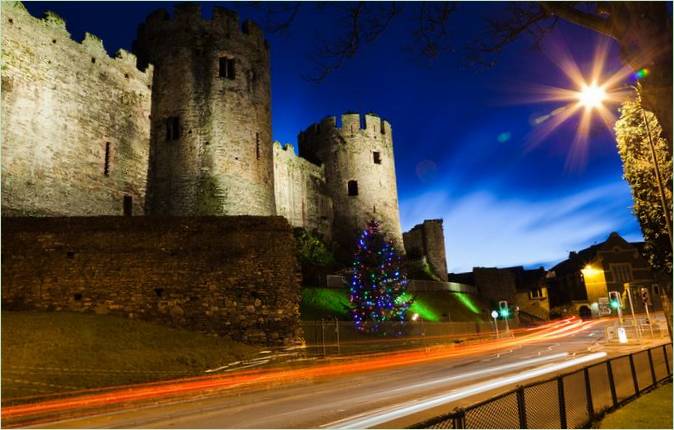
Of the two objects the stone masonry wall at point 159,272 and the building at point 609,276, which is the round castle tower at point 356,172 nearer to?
the building at point 609,276

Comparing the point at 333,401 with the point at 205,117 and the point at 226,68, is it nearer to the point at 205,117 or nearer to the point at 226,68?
the point at 205,117

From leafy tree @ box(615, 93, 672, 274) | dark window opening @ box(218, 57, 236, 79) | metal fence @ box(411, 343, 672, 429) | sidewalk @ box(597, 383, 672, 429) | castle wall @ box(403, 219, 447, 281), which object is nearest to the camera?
metal fence @ box(411, 343, 672, 429)

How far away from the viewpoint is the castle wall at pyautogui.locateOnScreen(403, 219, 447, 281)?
48.5m

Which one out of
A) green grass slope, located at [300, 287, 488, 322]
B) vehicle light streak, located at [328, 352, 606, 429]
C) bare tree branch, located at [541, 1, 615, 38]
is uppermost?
bare tree branch, located at [541, 1, 615, 38]

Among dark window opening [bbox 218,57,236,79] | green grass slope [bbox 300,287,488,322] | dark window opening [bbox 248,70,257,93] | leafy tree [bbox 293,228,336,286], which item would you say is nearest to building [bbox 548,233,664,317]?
green grass slope [bbox 300,287,488,322]

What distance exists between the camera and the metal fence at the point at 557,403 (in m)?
4.77

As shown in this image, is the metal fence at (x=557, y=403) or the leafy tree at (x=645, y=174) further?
the leafy tree at (x=645, y=174)

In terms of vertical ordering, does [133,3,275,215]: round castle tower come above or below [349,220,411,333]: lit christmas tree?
above

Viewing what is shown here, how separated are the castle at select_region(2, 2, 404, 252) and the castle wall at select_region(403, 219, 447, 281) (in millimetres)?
23098

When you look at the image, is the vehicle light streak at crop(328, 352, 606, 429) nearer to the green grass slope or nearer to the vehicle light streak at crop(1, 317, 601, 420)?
the vehicle light streak at crop(1, 317, 601, 420)

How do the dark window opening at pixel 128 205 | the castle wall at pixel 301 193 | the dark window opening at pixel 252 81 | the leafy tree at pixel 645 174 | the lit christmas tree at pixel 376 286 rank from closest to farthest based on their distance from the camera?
the leafy tree at pixel 645 174 < the dark window opening at pixel 128 205 < the lit christmas tree at pixel 376 286 < the dark window opening at pixel 252 81 < the castle wall at pixel 301 193

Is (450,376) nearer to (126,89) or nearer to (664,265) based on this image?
A: (664,265)

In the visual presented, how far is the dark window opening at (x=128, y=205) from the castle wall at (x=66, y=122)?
0.16 m

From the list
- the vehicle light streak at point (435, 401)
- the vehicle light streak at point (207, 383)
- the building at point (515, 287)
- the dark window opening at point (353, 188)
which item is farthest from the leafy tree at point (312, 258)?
the building at point (515, 287)
